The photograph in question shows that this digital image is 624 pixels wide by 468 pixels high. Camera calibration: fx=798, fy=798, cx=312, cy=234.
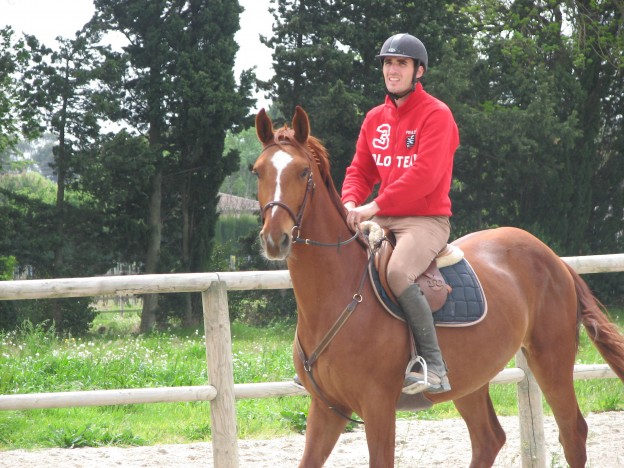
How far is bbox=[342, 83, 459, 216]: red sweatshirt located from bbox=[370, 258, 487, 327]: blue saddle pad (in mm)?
316

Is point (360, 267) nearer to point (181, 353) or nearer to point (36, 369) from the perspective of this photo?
point (36, 369)

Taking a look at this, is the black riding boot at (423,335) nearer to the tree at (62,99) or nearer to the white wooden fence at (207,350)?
the white wooden fence at (207,350)

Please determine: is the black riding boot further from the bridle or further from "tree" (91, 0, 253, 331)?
"tree" (91, 0, 253, 331)

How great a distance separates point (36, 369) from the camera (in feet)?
24.7

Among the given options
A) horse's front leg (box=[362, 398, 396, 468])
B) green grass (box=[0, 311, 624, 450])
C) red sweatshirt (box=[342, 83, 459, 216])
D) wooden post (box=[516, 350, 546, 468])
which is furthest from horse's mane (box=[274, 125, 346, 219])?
green grass (box=[0, 311, 624, 450])

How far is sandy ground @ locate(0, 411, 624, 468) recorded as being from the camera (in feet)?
18.1

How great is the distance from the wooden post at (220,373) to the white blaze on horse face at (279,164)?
4.83 ft

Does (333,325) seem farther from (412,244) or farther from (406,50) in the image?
(406,50)

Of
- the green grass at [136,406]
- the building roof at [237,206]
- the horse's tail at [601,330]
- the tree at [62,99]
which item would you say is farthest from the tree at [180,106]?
the horse's tail at [601,330]

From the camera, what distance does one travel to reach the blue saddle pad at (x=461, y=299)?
12.9 ft

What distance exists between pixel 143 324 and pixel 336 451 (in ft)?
49.5

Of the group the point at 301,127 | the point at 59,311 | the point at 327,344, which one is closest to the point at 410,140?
the point at 301,127

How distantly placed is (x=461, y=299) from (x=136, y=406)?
426 centimetres

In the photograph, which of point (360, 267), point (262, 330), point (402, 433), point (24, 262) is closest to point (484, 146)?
point (262, 330)
